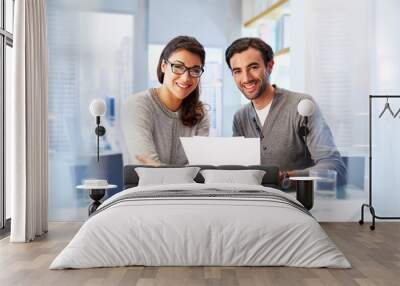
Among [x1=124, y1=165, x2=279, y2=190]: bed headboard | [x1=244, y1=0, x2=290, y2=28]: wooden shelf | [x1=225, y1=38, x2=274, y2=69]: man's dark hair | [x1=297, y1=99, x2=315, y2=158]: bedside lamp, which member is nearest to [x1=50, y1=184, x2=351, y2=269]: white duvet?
[x1=124, y1=165, x2=279, y2=190]: bed headboard

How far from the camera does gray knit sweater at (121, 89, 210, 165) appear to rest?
6.77 meters

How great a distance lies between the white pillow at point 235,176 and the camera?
6168 mm

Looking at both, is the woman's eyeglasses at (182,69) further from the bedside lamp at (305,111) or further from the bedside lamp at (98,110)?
the bedside lamp at (305,111)

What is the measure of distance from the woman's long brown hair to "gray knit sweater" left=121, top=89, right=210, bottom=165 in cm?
7

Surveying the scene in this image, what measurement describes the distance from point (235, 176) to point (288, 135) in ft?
3.18

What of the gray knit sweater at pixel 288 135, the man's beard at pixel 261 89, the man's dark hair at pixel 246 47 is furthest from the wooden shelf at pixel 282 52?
the gray knit sweater at pixel 288 135

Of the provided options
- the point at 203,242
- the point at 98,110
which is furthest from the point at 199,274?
the point at 98,110

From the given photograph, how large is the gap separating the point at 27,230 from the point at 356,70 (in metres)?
3.98

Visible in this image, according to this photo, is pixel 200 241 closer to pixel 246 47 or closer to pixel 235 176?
pixel 235 176

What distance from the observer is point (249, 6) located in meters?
6.91

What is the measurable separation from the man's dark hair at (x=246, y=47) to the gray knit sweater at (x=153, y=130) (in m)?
0.75

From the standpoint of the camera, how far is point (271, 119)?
22.4ft

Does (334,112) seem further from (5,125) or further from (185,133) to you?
(5,125)

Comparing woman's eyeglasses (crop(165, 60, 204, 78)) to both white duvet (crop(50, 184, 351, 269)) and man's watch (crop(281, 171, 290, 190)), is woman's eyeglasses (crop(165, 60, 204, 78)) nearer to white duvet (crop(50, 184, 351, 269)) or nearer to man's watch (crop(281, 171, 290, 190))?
man's watch (crop(281, 171, 290, 190))
